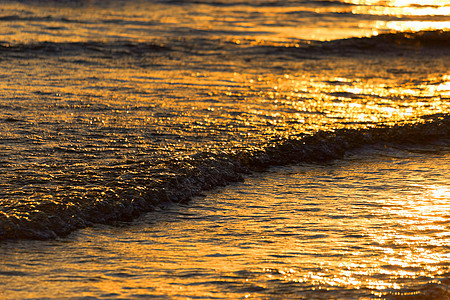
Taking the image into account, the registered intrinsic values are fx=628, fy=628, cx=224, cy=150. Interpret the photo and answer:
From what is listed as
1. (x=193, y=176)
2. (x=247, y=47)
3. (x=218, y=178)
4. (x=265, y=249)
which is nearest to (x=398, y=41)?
(x=247, y=47)

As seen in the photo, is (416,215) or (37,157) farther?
(37,157)

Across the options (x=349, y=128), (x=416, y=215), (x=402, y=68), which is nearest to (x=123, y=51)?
(x=402, y=68)

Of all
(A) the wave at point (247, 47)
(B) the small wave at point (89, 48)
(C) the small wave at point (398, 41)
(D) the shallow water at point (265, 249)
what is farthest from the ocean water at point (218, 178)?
(C) the small wave at point (398, 41)

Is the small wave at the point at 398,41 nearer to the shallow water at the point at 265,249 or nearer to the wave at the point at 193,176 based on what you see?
the wave at the point at 193,176

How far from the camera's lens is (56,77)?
1040 cm

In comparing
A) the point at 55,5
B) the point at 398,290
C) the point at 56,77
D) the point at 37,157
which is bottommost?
the point at 398,290

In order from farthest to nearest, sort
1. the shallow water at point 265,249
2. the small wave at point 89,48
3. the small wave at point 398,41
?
1. the small wave at point 398,41
2. the small wave at point 89,48
3. the shallow water at point 265,249

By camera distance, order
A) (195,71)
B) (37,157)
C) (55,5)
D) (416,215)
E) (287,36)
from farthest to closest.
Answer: (55,5), (287,36), (195,71), (37,157), (416,215)

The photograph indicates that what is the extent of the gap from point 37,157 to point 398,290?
3.66 metres

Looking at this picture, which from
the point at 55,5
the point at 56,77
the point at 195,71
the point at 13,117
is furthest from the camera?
the point at 55,5

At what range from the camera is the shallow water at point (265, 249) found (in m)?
3.72

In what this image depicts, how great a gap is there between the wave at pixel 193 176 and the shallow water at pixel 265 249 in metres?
0.14

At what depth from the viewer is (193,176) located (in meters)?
5.80

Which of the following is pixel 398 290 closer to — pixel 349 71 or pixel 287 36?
pixel 349 71
